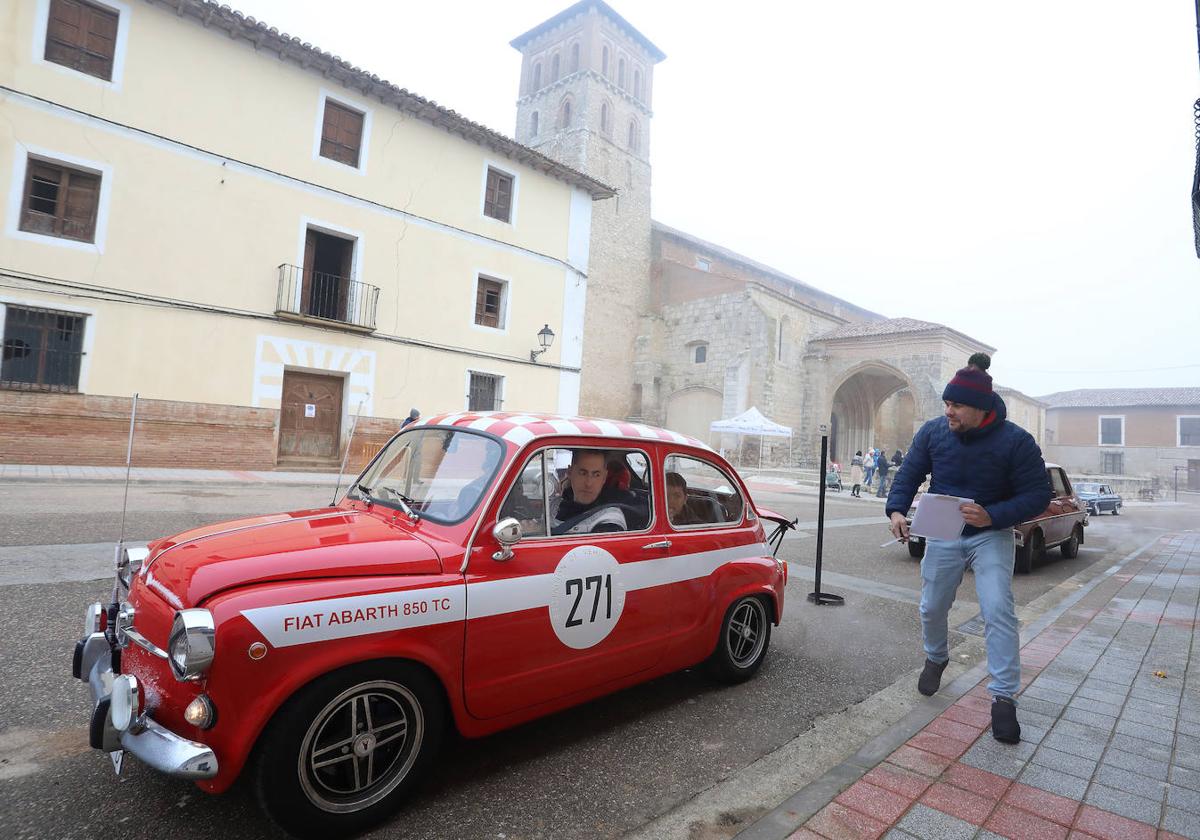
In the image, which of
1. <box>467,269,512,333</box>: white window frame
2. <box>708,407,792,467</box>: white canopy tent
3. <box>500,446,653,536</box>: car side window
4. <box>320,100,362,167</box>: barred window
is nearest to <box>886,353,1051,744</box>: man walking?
<box>500,446,653,536</box>: car side window

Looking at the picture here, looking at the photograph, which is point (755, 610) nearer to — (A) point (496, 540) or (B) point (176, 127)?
(A) point (496, 540)

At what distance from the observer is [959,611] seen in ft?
18.9

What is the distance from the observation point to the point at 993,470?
3.35 m

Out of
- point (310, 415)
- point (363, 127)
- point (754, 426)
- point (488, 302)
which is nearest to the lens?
point (310, 415)

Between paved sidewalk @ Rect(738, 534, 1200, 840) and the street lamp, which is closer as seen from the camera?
paved sidewalk @ Rect(738, 534, 1200, 840)

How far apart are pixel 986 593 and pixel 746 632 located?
4.32ft

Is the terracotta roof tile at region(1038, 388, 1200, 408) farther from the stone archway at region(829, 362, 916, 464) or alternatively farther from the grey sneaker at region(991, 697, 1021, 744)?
the grey sneaker at region(991, 697, 1021, 744)

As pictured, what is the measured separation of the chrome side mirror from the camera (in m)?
2.54

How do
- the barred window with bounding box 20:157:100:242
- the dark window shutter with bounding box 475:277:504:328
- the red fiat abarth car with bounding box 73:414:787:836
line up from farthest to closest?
the dark window shutter with bounding box 475:277:504:328, the barred window with bounding box 20:157:100:242, the red fiat abarth car with bounding box 73:414:787:836

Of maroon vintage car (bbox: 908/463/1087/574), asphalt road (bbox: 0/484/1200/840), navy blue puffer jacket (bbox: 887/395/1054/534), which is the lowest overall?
asphalt road (bbox: 0/484/1200/840)

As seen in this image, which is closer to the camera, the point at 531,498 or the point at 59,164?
the point at 531,498

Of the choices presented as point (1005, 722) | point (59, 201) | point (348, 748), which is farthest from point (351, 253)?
point (1005, 722)

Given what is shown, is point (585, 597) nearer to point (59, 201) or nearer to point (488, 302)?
point (59, 201)

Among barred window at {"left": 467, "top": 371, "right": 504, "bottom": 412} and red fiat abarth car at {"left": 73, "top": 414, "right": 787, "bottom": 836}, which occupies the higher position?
barred window at {"left": 467, "top": 371, "right": 504, "bottom": 412}
